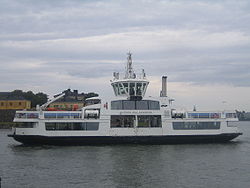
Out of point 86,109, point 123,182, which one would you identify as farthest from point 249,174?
point 86,109

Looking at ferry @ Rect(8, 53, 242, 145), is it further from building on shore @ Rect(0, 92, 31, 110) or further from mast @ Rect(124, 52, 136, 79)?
building on shore @ Rect(0, 92, 31, 110)

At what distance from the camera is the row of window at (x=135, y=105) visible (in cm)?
4569

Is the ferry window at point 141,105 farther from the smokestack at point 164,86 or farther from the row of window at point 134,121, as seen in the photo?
the smokestack at point 164,86

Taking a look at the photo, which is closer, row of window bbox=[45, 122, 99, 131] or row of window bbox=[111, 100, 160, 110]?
row of window bbox=[45, 122, 99, 131]

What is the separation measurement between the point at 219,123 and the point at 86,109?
17.2 m

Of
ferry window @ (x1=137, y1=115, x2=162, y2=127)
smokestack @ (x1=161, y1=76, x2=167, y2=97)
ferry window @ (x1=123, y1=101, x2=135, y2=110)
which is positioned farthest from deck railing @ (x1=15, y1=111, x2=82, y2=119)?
smokestack @ (x1=161, y1=76, x2=167, y2=97)

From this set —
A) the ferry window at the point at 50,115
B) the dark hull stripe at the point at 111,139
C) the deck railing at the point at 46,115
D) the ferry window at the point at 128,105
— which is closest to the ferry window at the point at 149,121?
the ferry window at the point at 128,105

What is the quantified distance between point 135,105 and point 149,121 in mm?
2644

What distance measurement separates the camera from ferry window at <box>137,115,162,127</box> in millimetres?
45906

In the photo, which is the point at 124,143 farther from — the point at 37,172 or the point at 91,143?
the point at 37,172

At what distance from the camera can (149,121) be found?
46062mm

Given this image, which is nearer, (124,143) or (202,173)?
(202,173)

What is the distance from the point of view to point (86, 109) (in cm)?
4562

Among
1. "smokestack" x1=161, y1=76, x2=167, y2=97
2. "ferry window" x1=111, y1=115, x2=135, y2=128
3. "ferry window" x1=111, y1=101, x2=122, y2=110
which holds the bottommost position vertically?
"ferry window" x1=111, y1=115, x2=135, y2=128
